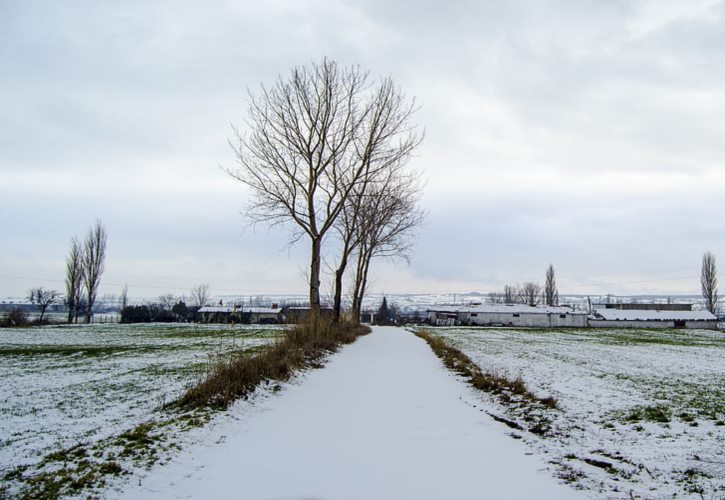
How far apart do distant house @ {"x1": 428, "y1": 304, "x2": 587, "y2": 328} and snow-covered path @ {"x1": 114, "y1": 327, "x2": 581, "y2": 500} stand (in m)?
90.8

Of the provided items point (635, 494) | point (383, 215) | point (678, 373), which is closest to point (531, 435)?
point (635, 494)

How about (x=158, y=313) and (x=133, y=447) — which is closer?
(x=133, y=447)

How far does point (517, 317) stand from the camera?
3743 inches

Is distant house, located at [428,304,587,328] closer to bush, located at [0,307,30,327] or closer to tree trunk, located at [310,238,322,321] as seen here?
bush, located at [0,307,30,327]

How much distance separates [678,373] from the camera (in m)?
14.5

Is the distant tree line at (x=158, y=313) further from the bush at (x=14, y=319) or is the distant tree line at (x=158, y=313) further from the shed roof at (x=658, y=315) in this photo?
the shed roof at (x=658, y=315)

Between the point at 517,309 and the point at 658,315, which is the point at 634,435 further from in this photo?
the point at 658,315

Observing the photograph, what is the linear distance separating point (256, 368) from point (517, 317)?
93.0 meters

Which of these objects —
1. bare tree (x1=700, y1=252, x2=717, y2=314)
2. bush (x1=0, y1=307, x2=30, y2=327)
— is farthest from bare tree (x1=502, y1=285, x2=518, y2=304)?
bush (x1=0, y1=307, x2=30, y2=327)

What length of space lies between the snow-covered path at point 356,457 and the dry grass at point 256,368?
632mm

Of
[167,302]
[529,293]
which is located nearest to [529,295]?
[529,293]

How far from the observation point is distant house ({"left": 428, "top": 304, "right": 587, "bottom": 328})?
92.6 m

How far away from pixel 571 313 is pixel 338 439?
9680cm

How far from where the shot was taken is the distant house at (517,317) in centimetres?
9262
